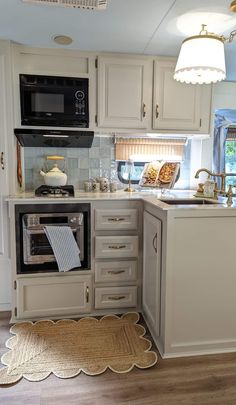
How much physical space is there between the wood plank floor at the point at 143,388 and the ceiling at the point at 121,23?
6.99 ft

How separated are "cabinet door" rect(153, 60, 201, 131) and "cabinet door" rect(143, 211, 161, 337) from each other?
0.90 meters

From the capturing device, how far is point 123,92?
2.49m

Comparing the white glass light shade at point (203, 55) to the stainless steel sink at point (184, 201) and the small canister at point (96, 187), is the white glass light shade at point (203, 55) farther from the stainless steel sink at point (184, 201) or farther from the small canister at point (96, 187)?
the small canister at point (96, 187)

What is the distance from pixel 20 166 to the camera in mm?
2658

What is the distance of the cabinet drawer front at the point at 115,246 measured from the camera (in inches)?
90.0

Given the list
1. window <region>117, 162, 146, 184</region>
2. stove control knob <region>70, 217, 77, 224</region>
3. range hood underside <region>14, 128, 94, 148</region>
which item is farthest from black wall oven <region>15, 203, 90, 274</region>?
window <region>117, 162, 146, 184</region>

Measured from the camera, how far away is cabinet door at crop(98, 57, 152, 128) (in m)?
2.46

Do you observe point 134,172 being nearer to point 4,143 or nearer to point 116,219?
point 116,219

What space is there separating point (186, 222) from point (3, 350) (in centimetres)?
143

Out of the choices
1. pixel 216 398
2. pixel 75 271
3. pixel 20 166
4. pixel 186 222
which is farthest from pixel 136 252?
pixel 20 166

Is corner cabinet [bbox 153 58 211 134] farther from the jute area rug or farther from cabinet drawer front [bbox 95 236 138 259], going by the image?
the jute area rug

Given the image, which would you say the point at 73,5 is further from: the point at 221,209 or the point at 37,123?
the point at 221,209

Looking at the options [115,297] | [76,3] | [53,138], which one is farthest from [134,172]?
[76,3]

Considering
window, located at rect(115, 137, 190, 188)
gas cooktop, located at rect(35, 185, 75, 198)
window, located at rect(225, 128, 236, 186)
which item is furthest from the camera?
window, located at rect(225, 128, 236, 186)
